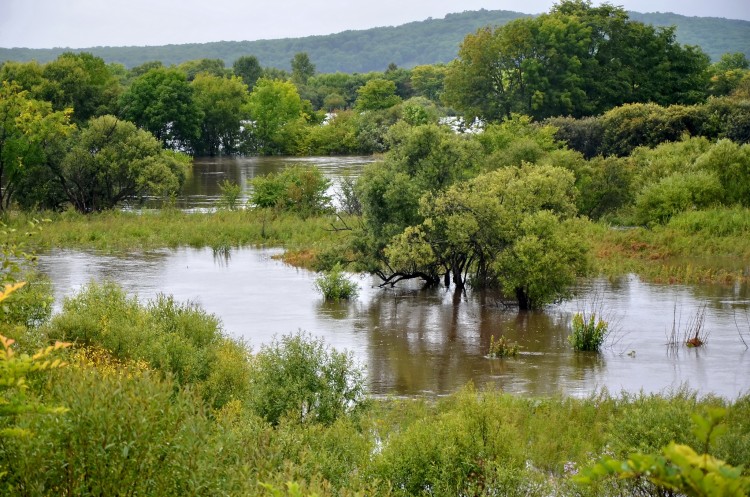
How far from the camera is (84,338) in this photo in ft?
58.0

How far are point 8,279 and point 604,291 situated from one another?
23.5m

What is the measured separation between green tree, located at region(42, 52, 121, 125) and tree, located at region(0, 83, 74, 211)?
2107 centimetres

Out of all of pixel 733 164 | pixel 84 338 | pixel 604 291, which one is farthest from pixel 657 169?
pixel 84 338

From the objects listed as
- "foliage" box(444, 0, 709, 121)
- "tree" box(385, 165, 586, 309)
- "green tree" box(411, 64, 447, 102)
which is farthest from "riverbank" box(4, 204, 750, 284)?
"green tree" box(411, 64, 447, 102)

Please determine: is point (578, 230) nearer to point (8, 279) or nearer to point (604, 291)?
point (604, 291)

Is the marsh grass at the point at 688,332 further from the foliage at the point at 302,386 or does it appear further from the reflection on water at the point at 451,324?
the foliage at the point at 302,386

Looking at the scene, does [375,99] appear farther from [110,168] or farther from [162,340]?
[162,340]

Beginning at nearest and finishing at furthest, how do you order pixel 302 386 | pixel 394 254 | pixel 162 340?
pixel 302 386 → pixel 162 340 → pixel 394 254

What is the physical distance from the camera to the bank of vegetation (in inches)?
326

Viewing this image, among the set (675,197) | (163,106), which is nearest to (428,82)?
(163,106)

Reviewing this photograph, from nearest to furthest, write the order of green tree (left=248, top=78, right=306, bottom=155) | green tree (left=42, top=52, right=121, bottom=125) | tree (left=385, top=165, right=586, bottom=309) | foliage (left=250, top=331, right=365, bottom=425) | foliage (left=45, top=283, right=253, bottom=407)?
foliage (left=250, top=331, right=365, bottom=425) → foliage (left=45, top=283, right=253, bottom=407) → tree (left=385, top=165, right=586, bottom=309) → green tree (left=42, top=52, right=121, bottom=125) → green tree (left=248, top=78, right=306, bottom=155)

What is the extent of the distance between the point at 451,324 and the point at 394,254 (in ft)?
11.4

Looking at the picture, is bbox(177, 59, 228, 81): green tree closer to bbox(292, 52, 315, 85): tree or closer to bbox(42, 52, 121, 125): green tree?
bbox(292, 52, 315, 85): tree

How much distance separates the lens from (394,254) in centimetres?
2914
